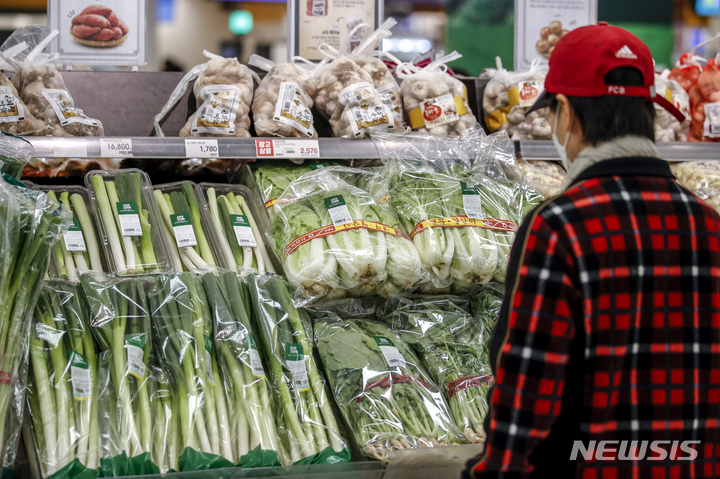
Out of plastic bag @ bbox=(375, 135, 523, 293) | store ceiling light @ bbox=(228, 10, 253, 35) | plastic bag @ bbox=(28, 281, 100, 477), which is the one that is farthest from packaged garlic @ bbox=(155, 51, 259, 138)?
store ceiling light @ bbox=(228, 10, 253, 35)

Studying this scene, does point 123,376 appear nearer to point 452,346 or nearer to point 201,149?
point 201,149

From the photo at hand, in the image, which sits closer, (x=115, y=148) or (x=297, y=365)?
(x=297, y=365)

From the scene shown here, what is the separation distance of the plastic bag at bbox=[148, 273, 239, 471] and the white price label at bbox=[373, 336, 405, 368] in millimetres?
512

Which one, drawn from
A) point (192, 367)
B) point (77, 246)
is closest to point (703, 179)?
point (192, 367)

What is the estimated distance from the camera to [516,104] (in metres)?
3.02

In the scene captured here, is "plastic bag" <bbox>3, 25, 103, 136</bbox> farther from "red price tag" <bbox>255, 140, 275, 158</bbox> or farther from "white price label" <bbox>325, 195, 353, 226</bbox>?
"white price label" <bbox>325, 195, 353, 226</bbox>

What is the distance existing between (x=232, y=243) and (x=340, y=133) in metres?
0.67

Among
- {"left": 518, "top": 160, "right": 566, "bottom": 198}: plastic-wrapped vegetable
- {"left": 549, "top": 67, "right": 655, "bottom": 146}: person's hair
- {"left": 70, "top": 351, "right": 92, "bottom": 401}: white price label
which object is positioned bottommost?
{"left": 70, "top": 351, "right": 92, "bottom": 401}: white price label

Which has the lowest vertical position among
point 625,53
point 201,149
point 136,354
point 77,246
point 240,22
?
point 136,354

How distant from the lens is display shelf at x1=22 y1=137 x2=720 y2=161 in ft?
7.38

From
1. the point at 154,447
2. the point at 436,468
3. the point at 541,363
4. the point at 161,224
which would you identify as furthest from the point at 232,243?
the point at 541,363

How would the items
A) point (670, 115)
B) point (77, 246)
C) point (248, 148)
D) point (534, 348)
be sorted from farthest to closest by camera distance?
1. point (670, 115)
2. point (248, 148)
3. point (77, 246)
4. point (534, 348)

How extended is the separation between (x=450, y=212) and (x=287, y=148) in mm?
671

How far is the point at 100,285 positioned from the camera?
1.99m
